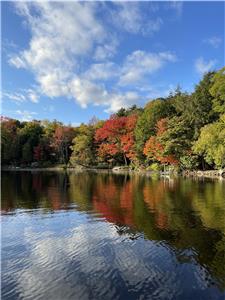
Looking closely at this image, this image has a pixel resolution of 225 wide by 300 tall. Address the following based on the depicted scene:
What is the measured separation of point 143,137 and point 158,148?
639cm

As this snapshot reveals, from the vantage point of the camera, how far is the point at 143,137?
185 feet

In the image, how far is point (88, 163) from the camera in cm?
6969

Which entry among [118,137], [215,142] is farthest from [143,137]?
[215,142]

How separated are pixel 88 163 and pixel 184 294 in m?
62.4

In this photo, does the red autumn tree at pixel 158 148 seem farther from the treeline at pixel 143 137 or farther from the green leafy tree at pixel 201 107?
the green leafy tree at pixel 201 107

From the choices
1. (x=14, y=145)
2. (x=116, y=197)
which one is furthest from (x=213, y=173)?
(x=14, y=145)

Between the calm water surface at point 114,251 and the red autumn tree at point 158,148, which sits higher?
the red autumn tree at point 158,148

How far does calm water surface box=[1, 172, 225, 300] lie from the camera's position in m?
7.99

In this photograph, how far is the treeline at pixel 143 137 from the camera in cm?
4322

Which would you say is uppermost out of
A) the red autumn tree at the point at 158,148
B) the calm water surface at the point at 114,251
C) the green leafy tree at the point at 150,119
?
the green leafy tree at the point at 150,119

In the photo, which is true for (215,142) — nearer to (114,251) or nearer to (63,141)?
(114,251)

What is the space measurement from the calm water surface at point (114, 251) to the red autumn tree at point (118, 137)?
41690 millimetres

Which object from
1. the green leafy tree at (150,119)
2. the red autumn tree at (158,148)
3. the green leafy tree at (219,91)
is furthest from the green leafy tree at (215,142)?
the green leafy tree at (150,119)

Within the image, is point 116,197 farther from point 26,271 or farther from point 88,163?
point 88,163
